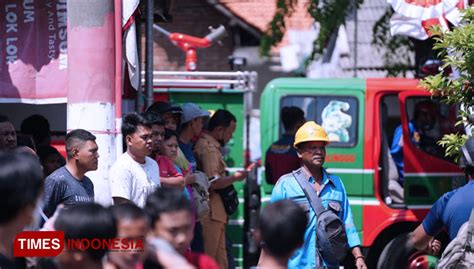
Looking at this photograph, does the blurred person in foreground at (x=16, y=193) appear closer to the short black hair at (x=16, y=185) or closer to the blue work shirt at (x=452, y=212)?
the short black hair at (x=16, y=185)

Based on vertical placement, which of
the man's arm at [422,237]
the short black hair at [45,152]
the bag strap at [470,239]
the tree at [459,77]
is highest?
the tree at [459,77]

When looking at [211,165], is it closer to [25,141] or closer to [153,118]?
[153,118]

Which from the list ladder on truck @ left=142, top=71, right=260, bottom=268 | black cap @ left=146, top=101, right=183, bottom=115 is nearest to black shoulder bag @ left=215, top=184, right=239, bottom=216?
black cap @ left=146, top=101, right=183, bottom=115

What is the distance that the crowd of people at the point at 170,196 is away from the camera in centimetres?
454

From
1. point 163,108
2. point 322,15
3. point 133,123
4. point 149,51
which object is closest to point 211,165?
point 163,108

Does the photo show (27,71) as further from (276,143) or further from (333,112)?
(333,112)

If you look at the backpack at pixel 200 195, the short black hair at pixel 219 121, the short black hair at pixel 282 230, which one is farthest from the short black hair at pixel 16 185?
the short black hair at pixel 219 121

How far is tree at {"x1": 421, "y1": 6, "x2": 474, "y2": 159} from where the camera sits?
816cm

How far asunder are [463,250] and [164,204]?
240cm

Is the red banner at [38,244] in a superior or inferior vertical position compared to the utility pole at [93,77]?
inferior

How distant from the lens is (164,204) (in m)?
4.78

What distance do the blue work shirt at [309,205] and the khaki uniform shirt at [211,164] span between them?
280 cm

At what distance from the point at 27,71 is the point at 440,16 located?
12.9 ft

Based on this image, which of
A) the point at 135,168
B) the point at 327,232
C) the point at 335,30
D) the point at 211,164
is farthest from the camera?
the point at 335,30
